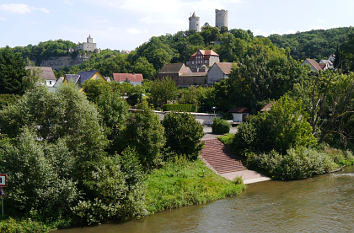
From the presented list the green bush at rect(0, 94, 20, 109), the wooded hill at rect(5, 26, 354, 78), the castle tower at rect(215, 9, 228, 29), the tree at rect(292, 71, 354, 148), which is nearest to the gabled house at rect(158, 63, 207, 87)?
the wooded hill at rect(5, 26, 354, 78)

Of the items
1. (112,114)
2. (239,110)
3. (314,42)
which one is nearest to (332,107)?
(239,110)

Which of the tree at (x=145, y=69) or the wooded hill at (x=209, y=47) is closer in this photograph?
the tree at (x=145, y=69)

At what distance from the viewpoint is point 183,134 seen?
26.6 m

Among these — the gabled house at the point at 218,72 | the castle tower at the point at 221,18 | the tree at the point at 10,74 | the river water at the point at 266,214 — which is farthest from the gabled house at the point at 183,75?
the castle tower at the point at 221,18

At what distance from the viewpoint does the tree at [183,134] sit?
2670 cm

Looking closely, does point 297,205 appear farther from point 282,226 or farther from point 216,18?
point 216,18

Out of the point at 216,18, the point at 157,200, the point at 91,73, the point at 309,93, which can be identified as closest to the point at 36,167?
the point at 157,200

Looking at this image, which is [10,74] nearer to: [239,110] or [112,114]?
[112,114]

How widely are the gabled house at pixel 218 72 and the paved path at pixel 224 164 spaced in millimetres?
33329

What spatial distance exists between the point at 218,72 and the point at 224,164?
37.9 meters

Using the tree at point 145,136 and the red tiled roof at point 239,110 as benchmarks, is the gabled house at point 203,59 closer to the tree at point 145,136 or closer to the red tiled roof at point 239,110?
the red tiled roof at point 239,110

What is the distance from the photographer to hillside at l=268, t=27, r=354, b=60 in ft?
384

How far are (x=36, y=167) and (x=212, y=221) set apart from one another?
9.31 meters

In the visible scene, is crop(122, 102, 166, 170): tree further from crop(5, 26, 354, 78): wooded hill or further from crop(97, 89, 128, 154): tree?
crop(5, 26, 354, 78): wooded hill
